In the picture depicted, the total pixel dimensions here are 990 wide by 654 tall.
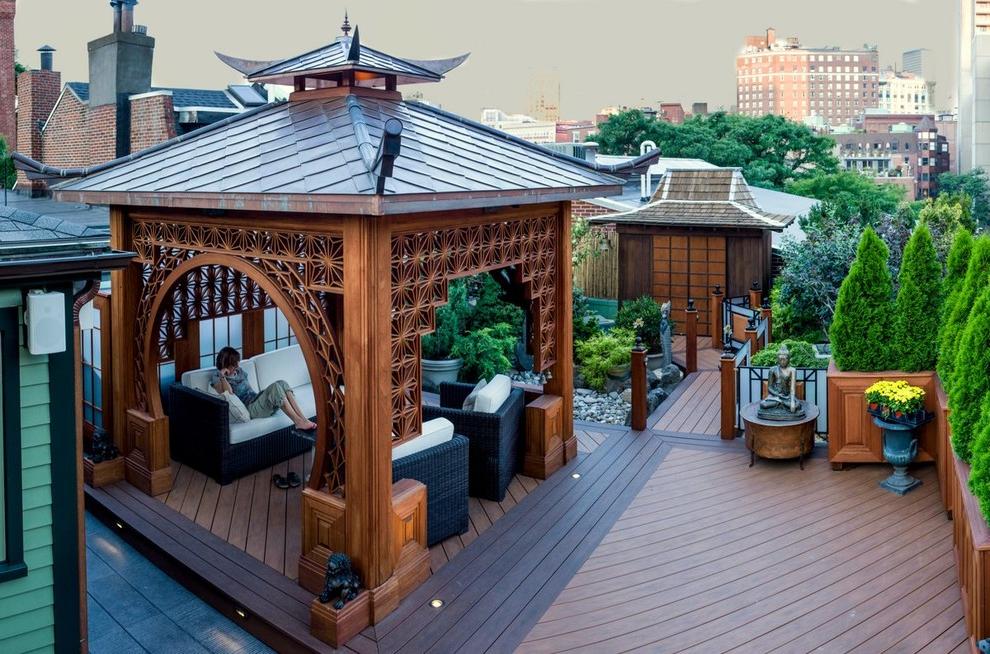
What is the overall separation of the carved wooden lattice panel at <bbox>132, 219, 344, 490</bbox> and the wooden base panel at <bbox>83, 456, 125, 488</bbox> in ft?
2.03

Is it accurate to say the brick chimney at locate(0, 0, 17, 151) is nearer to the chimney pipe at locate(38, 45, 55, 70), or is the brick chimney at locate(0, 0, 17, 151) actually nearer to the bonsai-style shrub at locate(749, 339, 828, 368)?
the chimney pipe at locate(38, 45, 55, 70)

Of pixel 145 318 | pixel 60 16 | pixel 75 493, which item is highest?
pixel 60 16

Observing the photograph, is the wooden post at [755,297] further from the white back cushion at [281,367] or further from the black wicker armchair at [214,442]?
the black wicker armchair at [214,442]

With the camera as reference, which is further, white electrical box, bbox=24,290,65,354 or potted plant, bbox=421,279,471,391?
potted plant, bbox=421,279,471,391

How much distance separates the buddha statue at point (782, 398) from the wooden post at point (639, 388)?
1.53 meters

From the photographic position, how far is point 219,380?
25.6 feet

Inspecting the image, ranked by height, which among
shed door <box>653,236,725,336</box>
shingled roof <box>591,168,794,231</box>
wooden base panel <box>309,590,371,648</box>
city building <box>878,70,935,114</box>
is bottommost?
wooden base panel <box>309,590,371,648</box>

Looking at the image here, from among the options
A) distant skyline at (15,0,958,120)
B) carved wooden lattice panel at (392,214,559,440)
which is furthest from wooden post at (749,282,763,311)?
distant skyline at (15,0,958,120)

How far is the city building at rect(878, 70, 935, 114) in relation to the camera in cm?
14925

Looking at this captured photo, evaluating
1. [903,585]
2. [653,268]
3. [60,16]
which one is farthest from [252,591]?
[60,16]

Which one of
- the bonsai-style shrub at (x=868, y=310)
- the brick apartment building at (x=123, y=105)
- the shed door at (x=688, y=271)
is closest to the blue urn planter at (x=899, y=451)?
the bonsai-style shrub at (x=868, y=310)

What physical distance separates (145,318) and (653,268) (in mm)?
10719

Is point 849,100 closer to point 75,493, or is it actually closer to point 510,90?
point 510,90

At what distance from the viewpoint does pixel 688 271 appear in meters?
15.7
